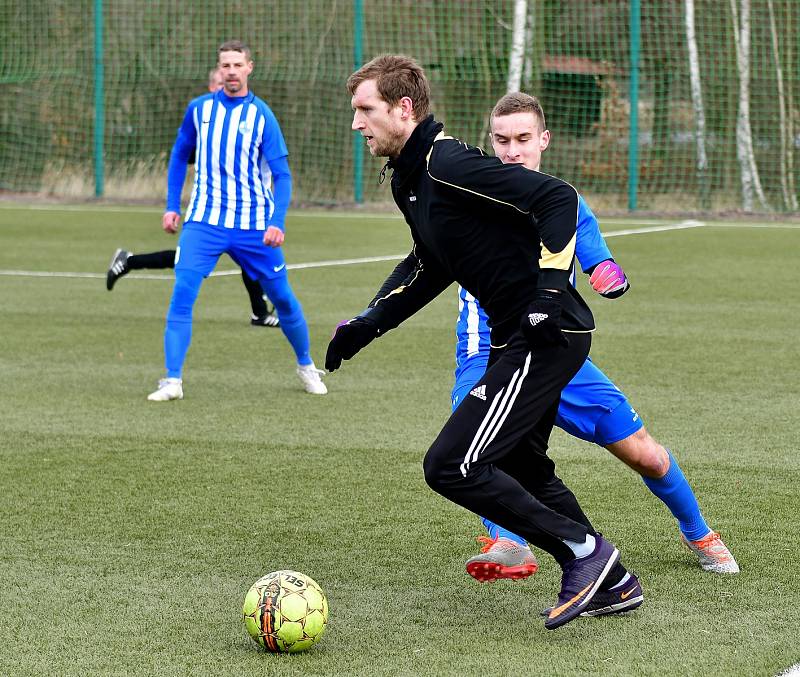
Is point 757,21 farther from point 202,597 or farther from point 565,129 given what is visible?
point 202,597

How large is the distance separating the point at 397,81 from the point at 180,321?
429 cm

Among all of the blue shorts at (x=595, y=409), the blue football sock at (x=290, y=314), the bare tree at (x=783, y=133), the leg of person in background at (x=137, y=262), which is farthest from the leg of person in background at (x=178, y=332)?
the bare tree at (x=783, y=133)

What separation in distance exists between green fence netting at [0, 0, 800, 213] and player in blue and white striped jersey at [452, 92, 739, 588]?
1604cm

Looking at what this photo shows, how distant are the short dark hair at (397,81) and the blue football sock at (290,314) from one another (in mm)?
4193

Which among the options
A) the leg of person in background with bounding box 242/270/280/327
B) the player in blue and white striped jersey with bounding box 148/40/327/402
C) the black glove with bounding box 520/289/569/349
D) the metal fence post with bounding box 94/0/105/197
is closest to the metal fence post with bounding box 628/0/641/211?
the metal fence post with bounding box 94/0/105/197

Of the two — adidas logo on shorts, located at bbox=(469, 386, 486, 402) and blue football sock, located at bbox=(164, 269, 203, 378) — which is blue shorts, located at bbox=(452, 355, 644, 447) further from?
blue football sock, located at bbox=(164, 269, 203, 378)

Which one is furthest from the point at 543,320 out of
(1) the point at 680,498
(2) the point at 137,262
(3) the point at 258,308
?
(2) the point at 137,262

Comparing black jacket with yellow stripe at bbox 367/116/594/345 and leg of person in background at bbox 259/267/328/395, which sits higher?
black jacket with yellow stripe at bbox 367/116/594/345

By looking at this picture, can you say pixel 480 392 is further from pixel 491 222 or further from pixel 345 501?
pixel 345 501

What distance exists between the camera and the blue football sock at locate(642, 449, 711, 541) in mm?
4770

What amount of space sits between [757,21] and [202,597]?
1844cm

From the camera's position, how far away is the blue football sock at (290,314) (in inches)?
330

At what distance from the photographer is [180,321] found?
8180 mm

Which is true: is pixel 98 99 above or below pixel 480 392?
below
